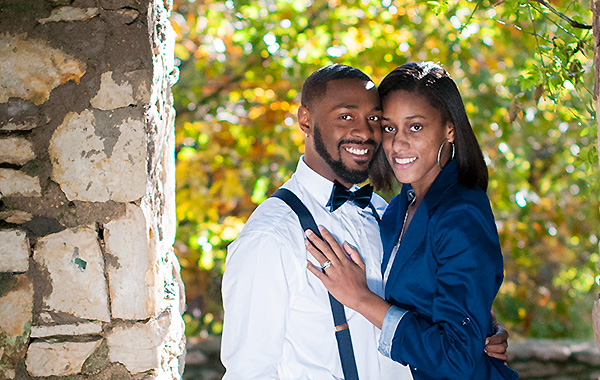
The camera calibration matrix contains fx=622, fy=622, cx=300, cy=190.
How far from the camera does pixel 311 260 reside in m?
1.94

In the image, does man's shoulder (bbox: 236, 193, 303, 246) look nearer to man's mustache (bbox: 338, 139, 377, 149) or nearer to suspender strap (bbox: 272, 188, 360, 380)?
suspender strap (bbox: 272, 188, 360, 380)

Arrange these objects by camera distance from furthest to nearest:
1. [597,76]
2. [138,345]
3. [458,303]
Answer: [138,345] < [458,303] < [597,76]

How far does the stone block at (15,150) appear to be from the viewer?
6.01 feet

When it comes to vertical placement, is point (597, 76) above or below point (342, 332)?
above

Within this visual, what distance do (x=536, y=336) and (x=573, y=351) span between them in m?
1.36

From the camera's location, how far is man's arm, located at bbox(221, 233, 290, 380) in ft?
5.89

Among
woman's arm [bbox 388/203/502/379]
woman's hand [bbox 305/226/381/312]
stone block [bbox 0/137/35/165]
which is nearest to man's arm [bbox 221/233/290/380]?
woman's hand [bbox 305/226/381/312]

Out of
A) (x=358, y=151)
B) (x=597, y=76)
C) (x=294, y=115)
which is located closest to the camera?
(x=597, y=76)

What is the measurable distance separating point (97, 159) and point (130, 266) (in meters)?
0.34

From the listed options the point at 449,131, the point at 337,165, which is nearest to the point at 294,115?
the point at 337,165

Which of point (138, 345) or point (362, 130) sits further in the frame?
point (362, 130)

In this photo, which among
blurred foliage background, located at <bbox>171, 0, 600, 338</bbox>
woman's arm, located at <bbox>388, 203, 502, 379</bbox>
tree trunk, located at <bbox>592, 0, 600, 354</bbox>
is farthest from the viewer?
blurred foliage background, located at <bbox>171, 0, 600, 338</bbox>

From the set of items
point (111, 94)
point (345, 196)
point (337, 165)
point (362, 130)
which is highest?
point (111, 94)

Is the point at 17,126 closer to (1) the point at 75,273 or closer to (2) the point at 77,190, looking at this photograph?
(2) the point at 77,190
